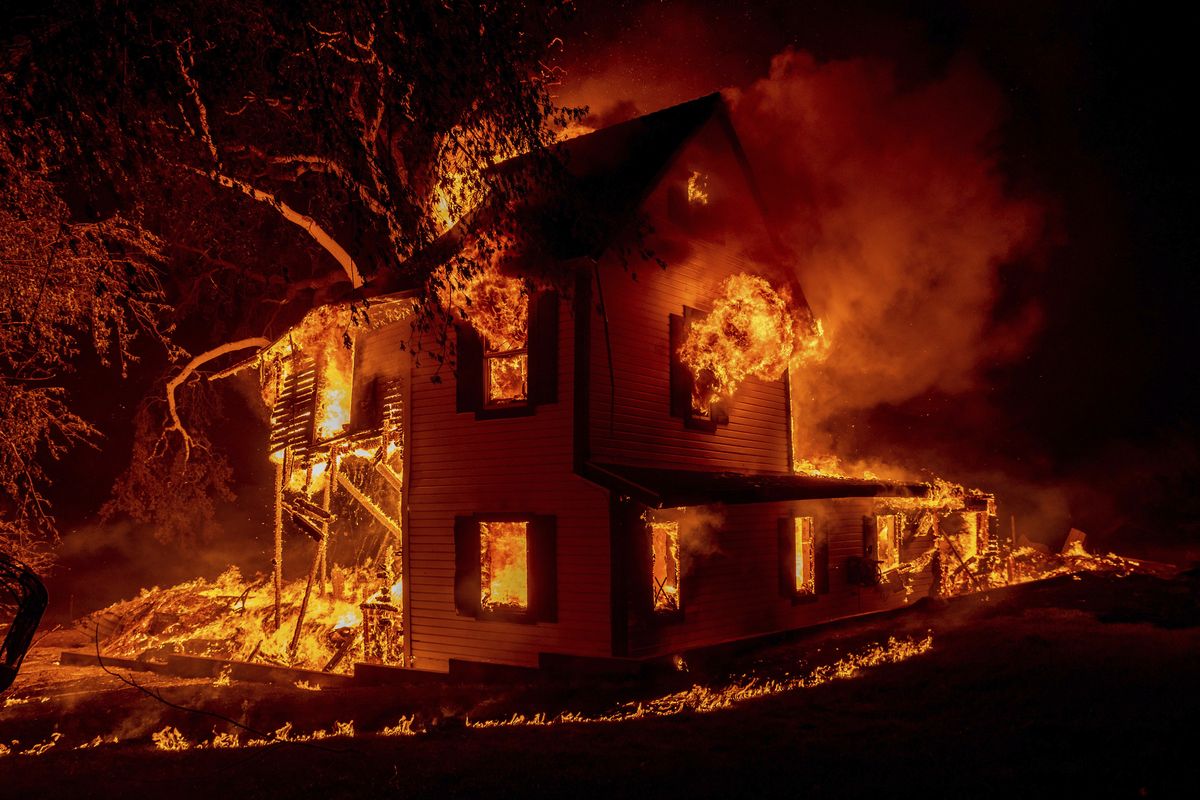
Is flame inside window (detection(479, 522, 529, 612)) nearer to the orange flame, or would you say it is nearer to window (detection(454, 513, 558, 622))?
window (detection(454, 513, 558, 622))

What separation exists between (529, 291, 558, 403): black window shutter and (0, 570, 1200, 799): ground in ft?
14.1

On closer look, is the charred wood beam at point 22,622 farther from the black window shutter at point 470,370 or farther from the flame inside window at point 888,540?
the flame inside window at point 888,540

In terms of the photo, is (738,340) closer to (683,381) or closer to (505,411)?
(683,381)

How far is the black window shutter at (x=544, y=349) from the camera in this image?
44.1 ft

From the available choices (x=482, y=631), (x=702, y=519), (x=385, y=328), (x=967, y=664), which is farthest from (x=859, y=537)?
(x=385, y=328)

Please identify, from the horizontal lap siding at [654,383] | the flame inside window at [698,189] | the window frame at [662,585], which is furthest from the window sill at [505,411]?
the flame inside window at [698,189]

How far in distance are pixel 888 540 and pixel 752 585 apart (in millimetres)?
6775

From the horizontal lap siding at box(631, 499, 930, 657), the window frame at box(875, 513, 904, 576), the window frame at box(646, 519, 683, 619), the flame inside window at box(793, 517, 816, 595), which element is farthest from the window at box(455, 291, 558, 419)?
the window frame at box(875, 513, 904, 576)

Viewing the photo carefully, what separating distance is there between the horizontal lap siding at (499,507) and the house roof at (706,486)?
586 mm

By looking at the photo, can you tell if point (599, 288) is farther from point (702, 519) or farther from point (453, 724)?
point (453, 724)

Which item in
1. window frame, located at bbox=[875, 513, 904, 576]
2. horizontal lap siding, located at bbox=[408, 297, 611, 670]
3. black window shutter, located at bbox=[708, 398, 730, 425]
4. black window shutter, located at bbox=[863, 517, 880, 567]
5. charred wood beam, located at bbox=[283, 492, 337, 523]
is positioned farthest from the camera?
window frame, located at bbox=[875, 513, 904, 576]

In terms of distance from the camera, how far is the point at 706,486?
13.0 metres

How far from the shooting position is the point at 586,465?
1291 cm

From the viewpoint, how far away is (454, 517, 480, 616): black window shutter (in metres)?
13.9
